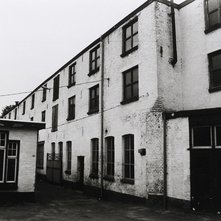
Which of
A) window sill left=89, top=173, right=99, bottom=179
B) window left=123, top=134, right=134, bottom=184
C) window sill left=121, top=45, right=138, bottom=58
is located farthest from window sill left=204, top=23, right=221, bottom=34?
window sill left=89, top=173, right=99, bottom=179

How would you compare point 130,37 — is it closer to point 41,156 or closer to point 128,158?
point 128,158

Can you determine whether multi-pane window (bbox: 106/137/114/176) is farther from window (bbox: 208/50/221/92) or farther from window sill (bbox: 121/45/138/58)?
window (bbox: 208/50/221/92)

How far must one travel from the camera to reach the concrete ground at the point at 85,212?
10359mm

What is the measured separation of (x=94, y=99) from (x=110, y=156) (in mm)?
4083

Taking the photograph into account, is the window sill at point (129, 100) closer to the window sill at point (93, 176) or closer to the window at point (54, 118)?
the window sill at point (93, 176)

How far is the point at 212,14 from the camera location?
13258mm

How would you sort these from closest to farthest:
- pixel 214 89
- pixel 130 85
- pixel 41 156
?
1. pixel 214 89
2. pixel 130 85
3. pixel 41 156

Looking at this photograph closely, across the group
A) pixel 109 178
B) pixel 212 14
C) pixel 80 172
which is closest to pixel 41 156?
pixel 80 172

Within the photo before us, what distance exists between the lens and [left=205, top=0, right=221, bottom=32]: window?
42.4ft

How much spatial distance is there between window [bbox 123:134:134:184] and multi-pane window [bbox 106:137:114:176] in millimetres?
1206

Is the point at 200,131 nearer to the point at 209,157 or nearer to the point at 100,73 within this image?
the point at 209,157

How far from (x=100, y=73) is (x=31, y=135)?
5.88m

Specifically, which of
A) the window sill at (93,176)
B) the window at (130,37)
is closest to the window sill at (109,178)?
the window sill at (93,176)

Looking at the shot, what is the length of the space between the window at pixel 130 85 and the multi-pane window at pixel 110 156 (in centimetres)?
251
